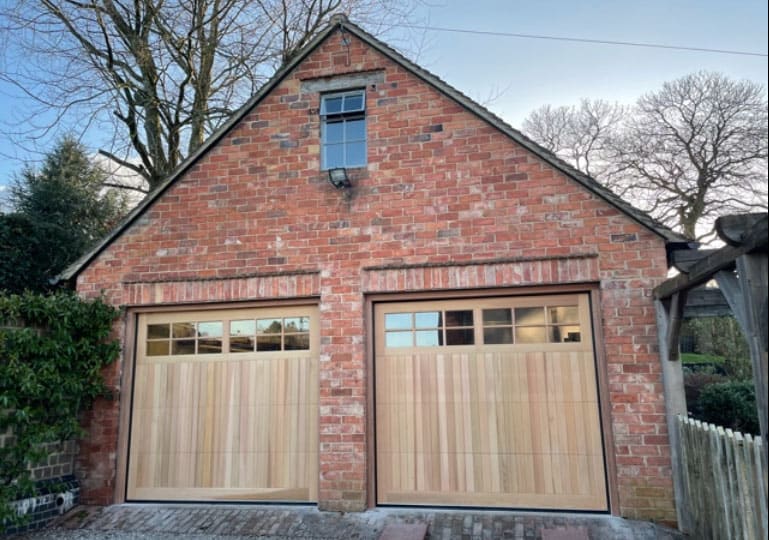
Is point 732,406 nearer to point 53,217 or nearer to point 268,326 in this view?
point 268,326

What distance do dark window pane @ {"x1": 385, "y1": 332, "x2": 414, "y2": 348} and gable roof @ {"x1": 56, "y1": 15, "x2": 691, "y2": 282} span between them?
8.44 ft

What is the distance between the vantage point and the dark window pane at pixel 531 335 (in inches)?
235

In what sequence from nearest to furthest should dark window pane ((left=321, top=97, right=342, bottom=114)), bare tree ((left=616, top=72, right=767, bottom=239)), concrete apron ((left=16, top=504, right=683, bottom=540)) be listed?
concrete apron ((left=16, top=504, right=683, bottom=540)) → bare tree ((left=616, top=72, right=767, bottom=239)) → dark window pane ((left=321, top=97, right=342, bottom=114))

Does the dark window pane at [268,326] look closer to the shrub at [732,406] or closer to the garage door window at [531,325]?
the garage door window at [531,325]

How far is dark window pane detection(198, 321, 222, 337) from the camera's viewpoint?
678 cm

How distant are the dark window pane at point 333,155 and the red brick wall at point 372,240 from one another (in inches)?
5.2

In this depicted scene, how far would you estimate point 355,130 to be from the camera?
6.77m

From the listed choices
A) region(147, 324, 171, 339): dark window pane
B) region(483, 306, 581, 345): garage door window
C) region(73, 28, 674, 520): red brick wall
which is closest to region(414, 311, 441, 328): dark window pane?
region(73, 28, 674, 520): red brick wall

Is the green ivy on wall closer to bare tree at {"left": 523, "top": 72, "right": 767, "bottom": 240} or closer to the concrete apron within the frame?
the concrete apron

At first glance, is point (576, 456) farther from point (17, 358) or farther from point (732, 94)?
point (17, 358)

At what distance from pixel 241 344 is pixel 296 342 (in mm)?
736

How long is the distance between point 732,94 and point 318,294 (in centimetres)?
554

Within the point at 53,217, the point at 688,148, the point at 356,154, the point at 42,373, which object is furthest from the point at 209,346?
the point at 688,148

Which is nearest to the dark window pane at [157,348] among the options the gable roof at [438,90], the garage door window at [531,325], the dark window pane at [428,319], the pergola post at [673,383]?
the gable roof at [438,90]
